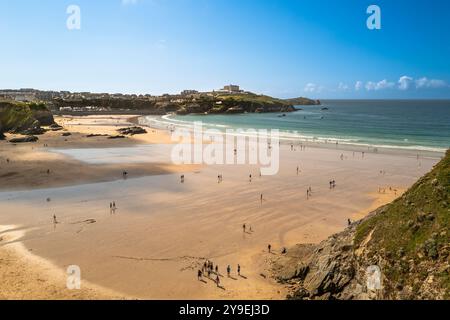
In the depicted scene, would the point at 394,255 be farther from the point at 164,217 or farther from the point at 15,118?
the point at 15,118

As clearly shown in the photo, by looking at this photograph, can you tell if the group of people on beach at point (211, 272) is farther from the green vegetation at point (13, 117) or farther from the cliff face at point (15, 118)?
the green vegetation at point (13, 117)

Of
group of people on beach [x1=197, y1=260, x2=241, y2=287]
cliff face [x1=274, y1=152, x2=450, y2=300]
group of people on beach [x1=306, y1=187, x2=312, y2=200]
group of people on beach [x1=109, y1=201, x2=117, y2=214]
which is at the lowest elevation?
group of people on beach [x1=197, y1=260, x2=241, y2=287]

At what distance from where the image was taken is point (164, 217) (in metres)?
25.0

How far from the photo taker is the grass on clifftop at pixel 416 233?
11.5m

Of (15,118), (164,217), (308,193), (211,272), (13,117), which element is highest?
(13,117)

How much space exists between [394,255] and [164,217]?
52.5 ft

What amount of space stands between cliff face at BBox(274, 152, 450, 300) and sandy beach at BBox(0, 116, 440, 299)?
7.04 feet

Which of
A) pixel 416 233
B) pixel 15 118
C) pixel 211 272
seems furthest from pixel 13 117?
pixel 416 233

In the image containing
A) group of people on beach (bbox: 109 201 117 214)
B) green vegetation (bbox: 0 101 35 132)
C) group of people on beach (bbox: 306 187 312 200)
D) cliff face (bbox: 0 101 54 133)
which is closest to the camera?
group of people on beach (bbox: 109 201 117 214)

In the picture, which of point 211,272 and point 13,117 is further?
point 13,117

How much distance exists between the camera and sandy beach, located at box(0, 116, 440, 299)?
54.6 feet

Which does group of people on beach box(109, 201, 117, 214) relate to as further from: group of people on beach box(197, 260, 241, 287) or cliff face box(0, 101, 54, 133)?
cliff face box(0, 101, 54, 133)

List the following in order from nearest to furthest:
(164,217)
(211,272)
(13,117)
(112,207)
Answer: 1. (211,272)
2. (164,217)
3. (112,207)
4. (13,117)

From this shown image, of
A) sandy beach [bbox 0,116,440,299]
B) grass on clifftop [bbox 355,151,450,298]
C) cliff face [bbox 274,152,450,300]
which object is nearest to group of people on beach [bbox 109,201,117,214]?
sandy beach [bbox 0,116,440,299]
